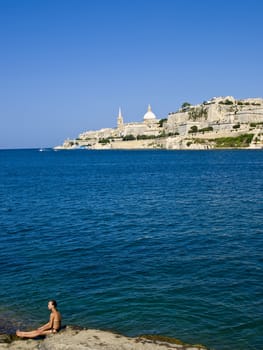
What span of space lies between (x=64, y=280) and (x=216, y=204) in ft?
44.5

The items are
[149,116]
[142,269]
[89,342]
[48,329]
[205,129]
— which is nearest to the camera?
[89,342]

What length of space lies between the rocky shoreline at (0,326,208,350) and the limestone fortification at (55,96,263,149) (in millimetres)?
93907

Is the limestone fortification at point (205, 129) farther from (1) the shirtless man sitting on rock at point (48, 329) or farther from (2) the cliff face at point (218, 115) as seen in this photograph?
(1) the shirtless man sitting on rock at point (48, 329)

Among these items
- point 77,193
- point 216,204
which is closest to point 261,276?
point 216,204

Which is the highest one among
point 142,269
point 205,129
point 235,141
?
point 205,129

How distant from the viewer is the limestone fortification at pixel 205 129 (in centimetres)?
10397

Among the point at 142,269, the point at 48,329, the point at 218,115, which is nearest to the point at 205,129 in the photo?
the point at 218,115

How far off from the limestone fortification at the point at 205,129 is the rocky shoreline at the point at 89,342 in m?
93.9

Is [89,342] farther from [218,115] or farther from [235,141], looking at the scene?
[218,115]

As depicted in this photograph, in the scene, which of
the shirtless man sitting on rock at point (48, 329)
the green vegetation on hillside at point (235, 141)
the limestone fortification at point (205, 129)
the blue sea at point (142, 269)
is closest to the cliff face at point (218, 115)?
the limestone fortification at point (205, 129)

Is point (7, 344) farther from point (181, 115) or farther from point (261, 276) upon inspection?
point (181, 115)

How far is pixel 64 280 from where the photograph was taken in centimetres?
1118

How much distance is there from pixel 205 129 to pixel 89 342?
368 feet

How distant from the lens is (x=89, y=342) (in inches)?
280
